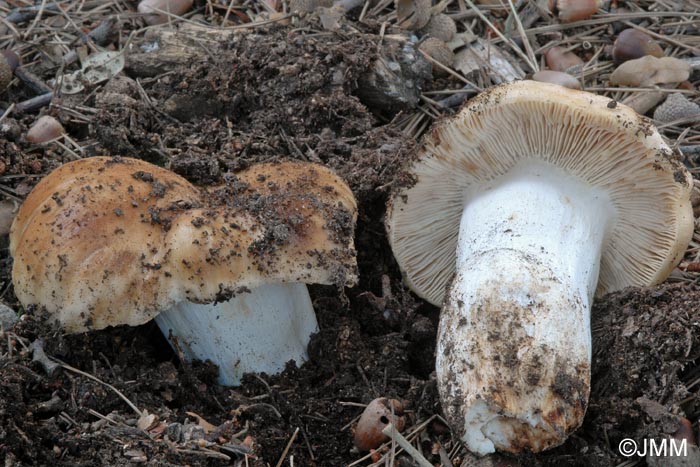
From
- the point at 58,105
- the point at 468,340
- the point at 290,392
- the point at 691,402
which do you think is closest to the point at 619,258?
the point at 691,402

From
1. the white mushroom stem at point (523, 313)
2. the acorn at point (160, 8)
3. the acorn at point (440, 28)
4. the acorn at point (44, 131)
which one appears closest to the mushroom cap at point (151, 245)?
the white mushroom stem at point (523, 313)

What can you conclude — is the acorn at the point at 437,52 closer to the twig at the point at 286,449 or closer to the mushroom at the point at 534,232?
the mushroom at the point at 534,232

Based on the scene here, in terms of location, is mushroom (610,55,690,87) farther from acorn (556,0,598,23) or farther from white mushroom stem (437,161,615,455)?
white mushroom stem (437,161,615,455)

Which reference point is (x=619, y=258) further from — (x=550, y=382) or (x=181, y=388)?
(x=181, y=388)

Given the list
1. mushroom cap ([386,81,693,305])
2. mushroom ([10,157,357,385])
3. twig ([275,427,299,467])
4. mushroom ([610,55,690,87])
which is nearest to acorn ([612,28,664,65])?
mushroom ([610,55,690,87])

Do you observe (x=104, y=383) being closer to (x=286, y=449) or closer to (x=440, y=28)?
(x=286, y=449)
